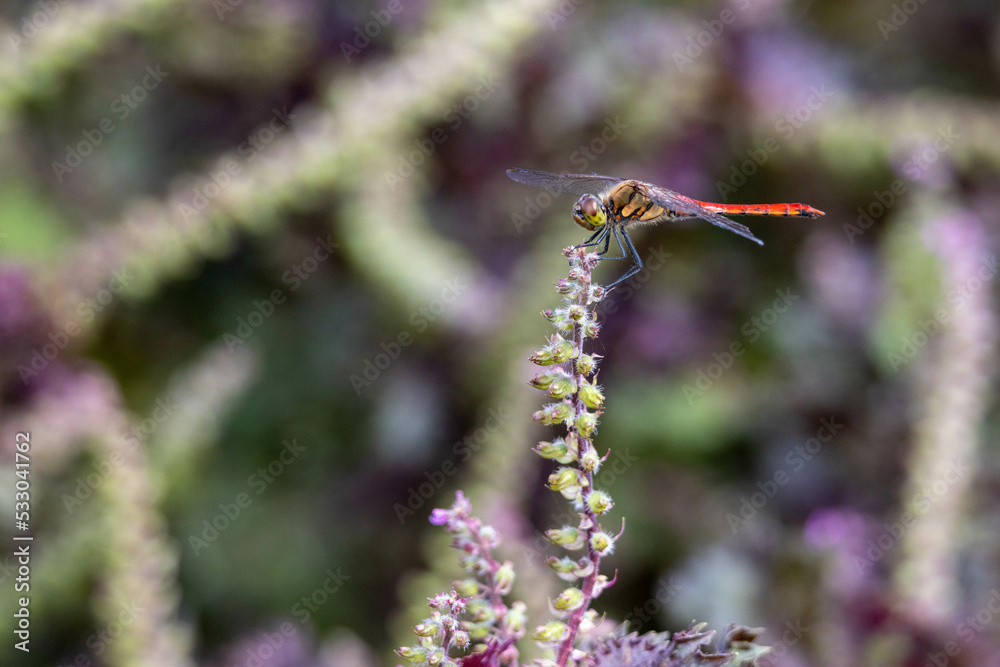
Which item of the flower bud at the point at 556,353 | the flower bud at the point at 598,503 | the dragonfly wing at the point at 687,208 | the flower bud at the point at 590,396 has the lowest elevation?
the flower bud at the point at 598,503

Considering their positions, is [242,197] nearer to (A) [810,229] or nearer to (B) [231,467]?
(B) [231,467]

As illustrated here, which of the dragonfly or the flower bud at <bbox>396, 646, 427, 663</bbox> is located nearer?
the flower bud at <bbox>396, 646, 427, 663</bbox>

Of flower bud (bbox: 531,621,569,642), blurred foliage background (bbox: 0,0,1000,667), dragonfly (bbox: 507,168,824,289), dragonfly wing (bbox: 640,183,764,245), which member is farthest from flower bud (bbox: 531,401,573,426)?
blurred foliage background (bbox: 0,0,1000,667)

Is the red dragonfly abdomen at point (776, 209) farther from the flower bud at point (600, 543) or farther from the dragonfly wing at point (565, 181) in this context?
the flower bud at point (600, 543)

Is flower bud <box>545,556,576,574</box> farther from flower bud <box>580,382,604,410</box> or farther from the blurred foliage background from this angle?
the blurred foliage background

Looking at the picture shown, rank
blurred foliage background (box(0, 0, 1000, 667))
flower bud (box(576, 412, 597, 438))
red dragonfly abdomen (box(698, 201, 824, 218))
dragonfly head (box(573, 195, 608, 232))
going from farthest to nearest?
blurred foliage background (box(0, 0, 1000, 667)), red dragonfly abdomen (box(698, 201, 824, 218)), dragonfly head (box(573, 195, 608, 232)), flower bud (box(576, 412, 597, 438))

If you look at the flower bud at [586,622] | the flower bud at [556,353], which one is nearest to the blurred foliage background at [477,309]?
the flower bud at [586,622]

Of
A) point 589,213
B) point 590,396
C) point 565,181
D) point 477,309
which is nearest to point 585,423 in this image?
point 590,396
